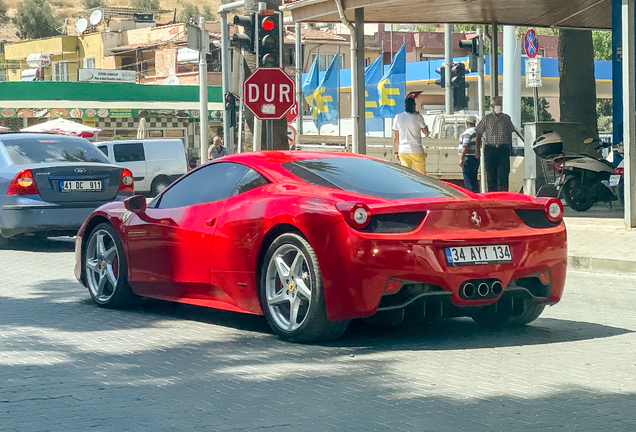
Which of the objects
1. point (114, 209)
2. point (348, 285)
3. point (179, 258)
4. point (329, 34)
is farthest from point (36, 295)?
point (329, 34)

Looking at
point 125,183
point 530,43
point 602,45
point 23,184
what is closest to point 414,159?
point 125,183

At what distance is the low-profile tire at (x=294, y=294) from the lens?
6.48m

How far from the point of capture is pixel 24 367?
6133 millimetres

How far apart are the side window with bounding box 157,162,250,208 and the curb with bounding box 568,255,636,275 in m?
5.13

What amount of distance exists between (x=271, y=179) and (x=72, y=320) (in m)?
1.95

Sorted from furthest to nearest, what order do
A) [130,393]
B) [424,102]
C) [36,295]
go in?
[424,102] → [36,295] → [130,393]

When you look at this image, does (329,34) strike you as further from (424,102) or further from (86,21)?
(86,21)

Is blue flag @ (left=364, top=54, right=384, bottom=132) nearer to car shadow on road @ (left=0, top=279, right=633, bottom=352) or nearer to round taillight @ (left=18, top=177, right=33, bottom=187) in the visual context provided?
round taillight @ (left=18, top=177, right=33, bottom=187)

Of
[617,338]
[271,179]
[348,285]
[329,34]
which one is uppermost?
[329,34]

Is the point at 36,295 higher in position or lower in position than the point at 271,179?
lower

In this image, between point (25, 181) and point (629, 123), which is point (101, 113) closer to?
point (25, 181)

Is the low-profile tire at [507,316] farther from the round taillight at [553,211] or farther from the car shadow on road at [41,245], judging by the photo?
the car shadow on road at [41,245]

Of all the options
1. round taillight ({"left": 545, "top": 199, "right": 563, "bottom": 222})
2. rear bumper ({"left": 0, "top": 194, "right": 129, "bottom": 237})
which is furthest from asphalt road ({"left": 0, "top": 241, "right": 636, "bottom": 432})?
rear bumper ({"left": 0, "top": 194, "right": 129, "bottom": 237})

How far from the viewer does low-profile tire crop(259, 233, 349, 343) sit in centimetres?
648
